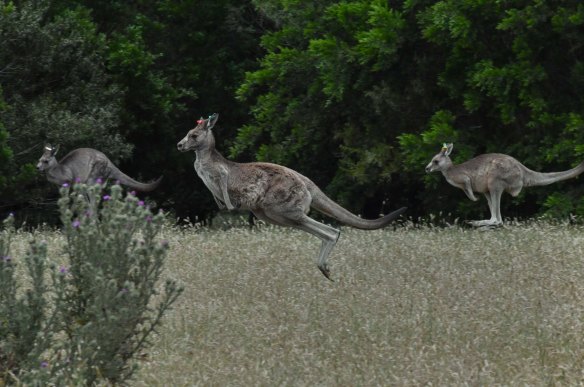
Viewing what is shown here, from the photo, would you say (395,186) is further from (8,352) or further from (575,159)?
(8,352)

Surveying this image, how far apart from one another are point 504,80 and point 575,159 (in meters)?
Answer: 1.63

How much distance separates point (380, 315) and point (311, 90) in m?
13.2

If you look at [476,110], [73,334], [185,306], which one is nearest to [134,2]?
[476,110]

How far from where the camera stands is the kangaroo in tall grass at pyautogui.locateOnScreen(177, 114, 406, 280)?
37.7ft

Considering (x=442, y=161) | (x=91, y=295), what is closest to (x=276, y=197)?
(x=91, y=295)

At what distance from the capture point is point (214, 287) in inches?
408

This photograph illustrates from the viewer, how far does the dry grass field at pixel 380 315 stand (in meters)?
6.91

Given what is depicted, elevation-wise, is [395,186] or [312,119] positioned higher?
[312,119]

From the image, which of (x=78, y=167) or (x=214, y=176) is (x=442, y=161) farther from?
(x=214, y=176)

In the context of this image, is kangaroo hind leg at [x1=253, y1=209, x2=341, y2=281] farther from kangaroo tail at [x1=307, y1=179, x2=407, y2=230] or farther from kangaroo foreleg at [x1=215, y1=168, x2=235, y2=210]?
kangaroo foreleg at [x1=215, y1=168, x2=235, y2=210]

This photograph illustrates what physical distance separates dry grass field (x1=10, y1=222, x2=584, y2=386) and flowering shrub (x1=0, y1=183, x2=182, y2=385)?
22.2 inches

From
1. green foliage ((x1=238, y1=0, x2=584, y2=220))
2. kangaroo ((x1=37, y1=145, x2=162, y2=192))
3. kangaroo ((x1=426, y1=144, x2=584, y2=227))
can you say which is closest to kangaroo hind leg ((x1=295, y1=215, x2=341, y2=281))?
kangaroo ((x1=426, y1=144, x2=584, y2=227))

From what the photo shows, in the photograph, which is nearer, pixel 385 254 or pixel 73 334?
pixel 73 334

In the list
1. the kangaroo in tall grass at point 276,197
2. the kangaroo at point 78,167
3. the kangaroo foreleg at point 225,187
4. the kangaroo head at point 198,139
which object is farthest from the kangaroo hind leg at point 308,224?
the kangaroo at point 78,167
